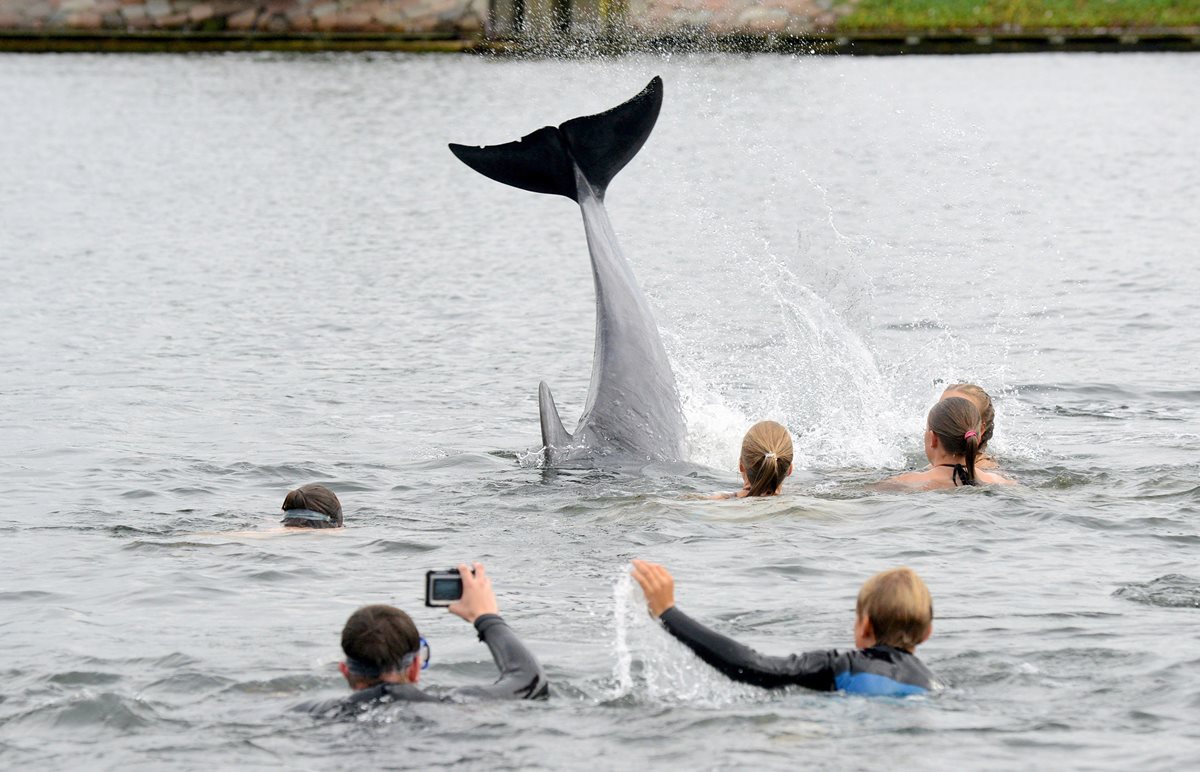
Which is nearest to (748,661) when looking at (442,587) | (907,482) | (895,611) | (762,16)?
(895,611)

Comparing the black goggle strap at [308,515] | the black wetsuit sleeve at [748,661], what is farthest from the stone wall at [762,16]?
the black wetsuit sleeve at [748,661]

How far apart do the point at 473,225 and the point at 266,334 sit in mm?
10893

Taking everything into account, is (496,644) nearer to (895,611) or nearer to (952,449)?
(895,611)

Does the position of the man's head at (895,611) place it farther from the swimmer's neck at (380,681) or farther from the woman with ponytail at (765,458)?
the woman with ponytail at (765,458)

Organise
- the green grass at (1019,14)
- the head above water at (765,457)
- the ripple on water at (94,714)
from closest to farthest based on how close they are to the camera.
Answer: the ripple on water at (94,714), the head above water at (765,457), the green grass at (1019,14)

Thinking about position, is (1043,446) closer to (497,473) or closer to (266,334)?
(497,473)

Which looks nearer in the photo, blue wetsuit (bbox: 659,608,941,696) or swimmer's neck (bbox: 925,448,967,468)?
blue wetsuit (bbox: 659,608,941,696)

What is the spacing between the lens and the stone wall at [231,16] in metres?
70.4

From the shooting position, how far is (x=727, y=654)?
8.20m

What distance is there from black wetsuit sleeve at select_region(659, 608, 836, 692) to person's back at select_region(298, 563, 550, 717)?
31.5 inches

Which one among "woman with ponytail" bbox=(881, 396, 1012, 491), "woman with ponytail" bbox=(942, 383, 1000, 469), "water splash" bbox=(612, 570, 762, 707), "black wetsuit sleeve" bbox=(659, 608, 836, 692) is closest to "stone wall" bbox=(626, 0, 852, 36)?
"woman with ponytail" bbox=(942, 383, 1000, 469)

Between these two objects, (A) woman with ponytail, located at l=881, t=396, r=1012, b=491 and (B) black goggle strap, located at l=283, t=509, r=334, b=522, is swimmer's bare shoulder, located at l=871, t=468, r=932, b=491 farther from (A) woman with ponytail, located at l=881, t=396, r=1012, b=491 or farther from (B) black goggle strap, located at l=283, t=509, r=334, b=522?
(B) black goggle strap, located at l=283, t=509, r=334, b=522

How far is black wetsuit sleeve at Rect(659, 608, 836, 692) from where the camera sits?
8.09m

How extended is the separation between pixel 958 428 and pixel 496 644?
5.26 meters
